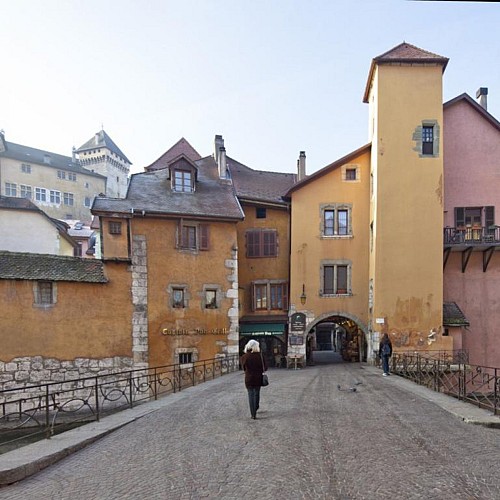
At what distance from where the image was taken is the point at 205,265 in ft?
67.3

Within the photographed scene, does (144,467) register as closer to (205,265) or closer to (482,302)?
(205,265)

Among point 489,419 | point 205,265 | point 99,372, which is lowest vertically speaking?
point 99,372

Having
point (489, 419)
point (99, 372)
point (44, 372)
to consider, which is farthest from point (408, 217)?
point (44, 372)

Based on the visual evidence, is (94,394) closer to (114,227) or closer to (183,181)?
(114,227)

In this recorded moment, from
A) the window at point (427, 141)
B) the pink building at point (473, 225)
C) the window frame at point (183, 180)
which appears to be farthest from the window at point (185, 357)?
the window at point (427, 141)

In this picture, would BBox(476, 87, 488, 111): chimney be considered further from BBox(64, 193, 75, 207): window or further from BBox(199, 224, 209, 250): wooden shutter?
BBox(64, 193, 75, 207): window

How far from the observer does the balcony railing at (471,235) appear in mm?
20906

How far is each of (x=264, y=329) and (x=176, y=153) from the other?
1570 cm

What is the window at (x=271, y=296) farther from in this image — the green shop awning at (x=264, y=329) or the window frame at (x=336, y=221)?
the window frame at (x=336, y=221)

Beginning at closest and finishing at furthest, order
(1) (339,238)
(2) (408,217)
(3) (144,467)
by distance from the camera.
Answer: (3) (144,467) → (2) (408,217) → (1) (339,238)

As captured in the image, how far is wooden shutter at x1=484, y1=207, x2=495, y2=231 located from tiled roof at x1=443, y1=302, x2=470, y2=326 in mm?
4552

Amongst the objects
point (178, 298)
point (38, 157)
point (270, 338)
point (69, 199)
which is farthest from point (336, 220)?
point (38, 157)

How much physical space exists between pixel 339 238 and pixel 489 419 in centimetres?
1481

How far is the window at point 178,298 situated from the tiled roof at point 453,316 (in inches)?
487
